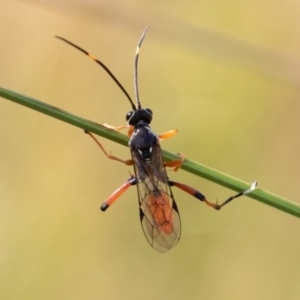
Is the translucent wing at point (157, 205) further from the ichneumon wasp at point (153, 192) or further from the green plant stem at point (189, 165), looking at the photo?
the green plant stem at point (189, 165)

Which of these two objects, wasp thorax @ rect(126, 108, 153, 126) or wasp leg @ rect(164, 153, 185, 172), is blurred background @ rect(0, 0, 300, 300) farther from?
wasp leg @ rect(164, 153, 185, 172)

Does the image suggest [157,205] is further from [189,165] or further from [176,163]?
[189,165]

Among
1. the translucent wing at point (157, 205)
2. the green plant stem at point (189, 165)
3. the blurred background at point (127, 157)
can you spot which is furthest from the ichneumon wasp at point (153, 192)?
the blurred background at point (127, 157)

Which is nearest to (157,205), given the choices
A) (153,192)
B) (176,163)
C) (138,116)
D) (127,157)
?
(153,192)

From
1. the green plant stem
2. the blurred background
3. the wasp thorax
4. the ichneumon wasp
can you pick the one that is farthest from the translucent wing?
the blurred background

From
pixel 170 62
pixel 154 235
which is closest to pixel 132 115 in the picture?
pixel 154 235

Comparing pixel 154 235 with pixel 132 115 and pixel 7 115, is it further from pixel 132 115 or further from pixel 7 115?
pixel 7 115
